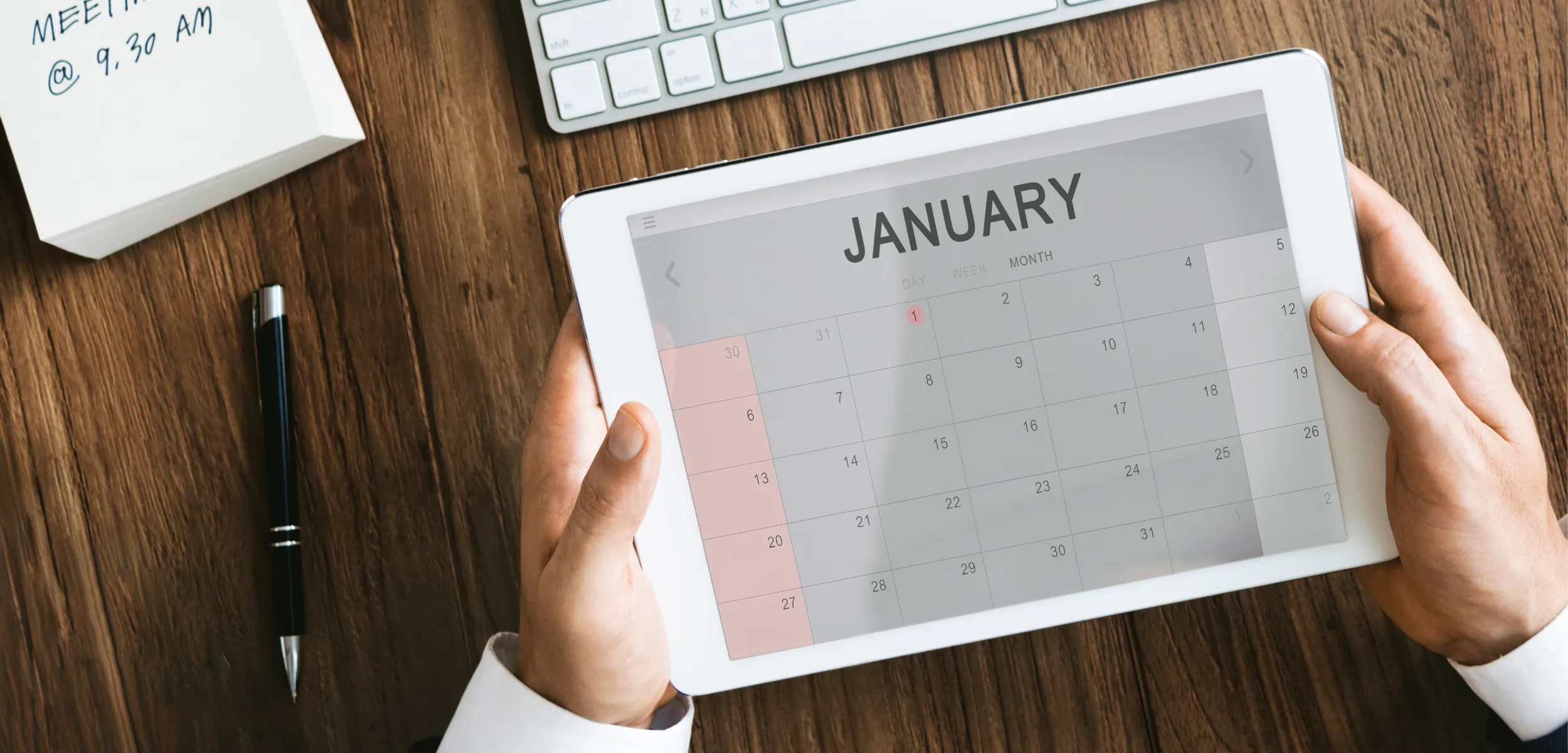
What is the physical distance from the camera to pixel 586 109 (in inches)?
20.9

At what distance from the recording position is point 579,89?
0.53 m

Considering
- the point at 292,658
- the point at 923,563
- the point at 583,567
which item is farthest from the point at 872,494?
the point at 292,658

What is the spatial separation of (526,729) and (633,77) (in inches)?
14.6

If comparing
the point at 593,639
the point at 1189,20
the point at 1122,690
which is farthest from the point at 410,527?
the point at 1189,20

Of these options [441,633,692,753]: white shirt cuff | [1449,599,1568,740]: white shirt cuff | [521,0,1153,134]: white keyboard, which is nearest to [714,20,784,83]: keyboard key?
[521,0,1153,134]: white keyboard

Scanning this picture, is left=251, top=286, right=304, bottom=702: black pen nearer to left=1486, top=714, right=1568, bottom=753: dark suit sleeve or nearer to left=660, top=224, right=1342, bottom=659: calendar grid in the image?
left=660, top=224, right=1342, bottom=659: calendar grid

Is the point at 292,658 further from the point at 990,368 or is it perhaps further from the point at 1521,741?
the point at 1521,741

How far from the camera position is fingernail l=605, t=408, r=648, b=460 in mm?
387

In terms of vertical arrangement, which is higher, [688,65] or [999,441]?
[688,65]

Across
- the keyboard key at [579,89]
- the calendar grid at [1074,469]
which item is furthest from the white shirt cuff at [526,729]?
the keyboard key at [579,89]

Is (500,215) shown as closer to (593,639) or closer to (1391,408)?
(593,639)

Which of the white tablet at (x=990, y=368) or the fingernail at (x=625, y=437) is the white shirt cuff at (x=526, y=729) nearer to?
the white tablet at (x=990, y=368)

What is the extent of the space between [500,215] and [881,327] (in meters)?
0.26

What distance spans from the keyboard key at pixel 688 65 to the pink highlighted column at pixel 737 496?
0.60ft
